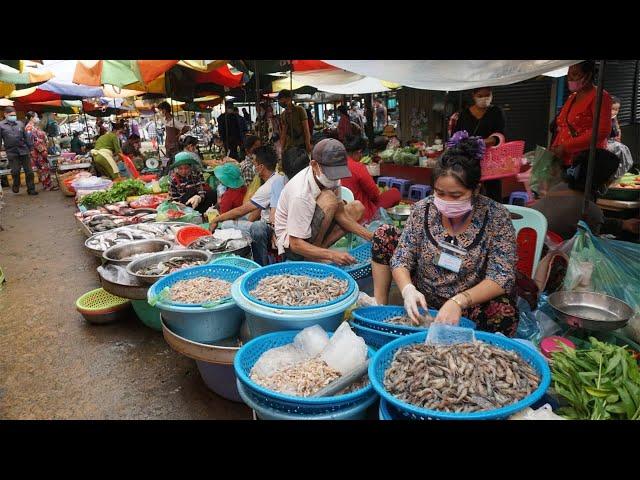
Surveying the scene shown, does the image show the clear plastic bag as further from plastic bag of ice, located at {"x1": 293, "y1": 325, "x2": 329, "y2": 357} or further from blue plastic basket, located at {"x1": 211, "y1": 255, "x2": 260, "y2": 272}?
blue plastic basket, located at {"x1": 211, "y1": 255, "x2": 260, "y2": 272}

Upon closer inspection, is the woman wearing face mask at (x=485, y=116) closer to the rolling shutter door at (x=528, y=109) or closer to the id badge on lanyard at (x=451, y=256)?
the id badge on lanyard at (x=451, y=256)

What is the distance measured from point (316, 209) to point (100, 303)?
105 inches

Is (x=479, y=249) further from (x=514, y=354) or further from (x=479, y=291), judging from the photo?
(x=514, y=354)

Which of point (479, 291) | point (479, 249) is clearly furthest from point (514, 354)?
point (479, 249)

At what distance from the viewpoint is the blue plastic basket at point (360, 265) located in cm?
355

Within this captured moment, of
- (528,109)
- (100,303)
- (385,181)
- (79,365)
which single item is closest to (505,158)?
(79,365)

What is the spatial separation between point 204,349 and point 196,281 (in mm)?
636

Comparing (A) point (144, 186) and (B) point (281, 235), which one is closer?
(B) point (281, 235)

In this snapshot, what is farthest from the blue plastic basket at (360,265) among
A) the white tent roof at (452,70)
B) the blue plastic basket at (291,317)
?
the white tent roof at (452,70)

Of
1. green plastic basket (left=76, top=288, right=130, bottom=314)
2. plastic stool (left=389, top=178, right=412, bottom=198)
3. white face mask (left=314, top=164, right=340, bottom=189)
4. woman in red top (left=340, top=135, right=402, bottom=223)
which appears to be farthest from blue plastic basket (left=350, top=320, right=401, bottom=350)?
plastic stool (left=389, top=178, right=412, bottom=198)

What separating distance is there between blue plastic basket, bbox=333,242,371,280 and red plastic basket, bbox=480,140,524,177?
1.21 m

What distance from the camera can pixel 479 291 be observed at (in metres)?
2.54

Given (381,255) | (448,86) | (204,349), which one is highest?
(448,86)

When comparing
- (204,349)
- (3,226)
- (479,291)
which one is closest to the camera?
(479,291)
